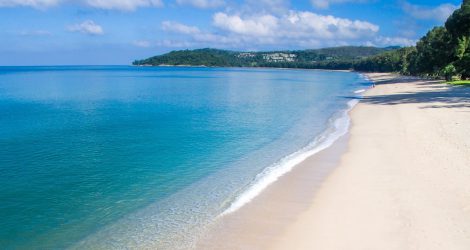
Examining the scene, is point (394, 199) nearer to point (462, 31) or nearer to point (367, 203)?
point (367, 203)

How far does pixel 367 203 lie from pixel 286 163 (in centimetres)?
598

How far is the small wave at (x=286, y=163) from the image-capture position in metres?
13.4

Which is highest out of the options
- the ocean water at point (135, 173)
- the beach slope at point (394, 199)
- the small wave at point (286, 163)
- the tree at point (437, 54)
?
the tree at point (437, 54)

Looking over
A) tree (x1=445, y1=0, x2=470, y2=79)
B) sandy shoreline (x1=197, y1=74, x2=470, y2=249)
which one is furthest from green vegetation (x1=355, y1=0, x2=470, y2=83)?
sandy shoreline (x1=197, y1=74, x2=470, y2=249)

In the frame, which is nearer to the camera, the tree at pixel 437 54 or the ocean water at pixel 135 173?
the ocean water at pixel 135 173

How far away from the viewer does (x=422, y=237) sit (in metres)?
9.53

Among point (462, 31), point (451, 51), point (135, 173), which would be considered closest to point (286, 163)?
point (135, 173)

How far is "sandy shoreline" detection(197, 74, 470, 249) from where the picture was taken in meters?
9.81

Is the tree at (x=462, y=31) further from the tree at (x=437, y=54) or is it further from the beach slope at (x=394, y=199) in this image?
the beach slope at (x=394, y=199)

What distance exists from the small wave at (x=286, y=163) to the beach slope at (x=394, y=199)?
171 centimetres

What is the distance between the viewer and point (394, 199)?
40.5ft

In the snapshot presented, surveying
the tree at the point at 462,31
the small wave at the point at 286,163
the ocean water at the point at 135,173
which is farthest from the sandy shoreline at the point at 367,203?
the tree at the point at 462,31

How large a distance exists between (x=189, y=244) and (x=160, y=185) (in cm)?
542

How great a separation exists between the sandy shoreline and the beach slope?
0.07 ft
